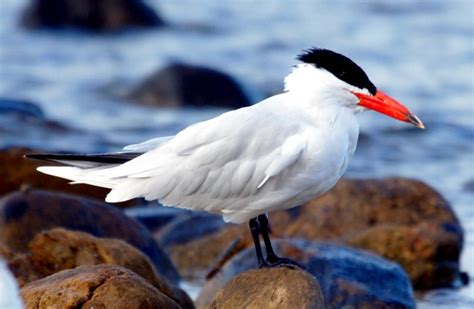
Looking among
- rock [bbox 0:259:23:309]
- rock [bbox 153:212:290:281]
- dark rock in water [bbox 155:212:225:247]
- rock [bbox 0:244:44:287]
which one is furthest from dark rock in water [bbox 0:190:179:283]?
rock [bbox 0:259:23:309]

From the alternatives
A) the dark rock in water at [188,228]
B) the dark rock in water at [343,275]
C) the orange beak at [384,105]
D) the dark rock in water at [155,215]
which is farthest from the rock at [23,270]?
the dark rock in water at [155,215]

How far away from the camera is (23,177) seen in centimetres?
1167

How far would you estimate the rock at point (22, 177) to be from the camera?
11.7 m

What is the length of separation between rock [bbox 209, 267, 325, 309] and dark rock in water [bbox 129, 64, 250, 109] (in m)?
10.1

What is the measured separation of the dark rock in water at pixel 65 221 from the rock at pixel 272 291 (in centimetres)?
232

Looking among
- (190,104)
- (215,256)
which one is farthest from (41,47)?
(215,256)

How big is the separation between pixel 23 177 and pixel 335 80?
16.3ft

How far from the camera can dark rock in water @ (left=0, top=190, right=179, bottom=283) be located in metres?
9.09

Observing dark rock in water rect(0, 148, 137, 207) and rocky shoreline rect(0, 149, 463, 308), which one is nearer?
rocky shoreline rect(0, 149, 463, 308)

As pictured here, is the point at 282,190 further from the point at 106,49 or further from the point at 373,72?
the point at 106,49

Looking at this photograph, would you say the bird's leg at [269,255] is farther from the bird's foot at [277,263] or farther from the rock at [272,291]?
the rock at [272,291]

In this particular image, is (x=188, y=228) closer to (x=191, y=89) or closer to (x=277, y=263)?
(x=277, y=263)

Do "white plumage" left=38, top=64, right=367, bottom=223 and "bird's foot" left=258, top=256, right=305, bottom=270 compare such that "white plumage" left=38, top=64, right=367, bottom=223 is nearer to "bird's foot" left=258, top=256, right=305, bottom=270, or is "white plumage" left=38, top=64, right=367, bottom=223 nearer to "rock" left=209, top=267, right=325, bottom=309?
"bird's foot" left=258, top=256, right=305, bottom=270

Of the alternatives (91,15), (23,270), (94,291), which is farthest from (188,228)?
(91,15)
